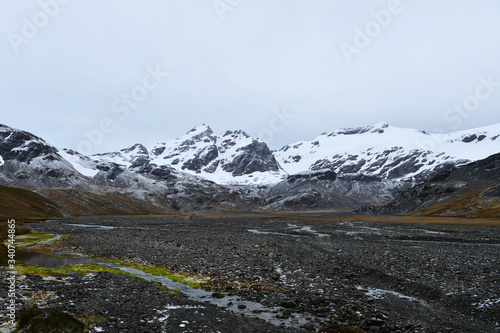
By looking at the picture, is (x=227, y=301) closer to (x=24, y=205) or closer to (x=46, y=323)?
(x=46, y=323)

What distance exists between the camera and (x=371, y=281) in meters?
22.0

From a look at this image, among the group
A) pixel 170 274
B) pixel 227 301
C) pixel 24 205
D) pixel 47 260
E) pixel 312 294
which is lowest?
pixel 312 294

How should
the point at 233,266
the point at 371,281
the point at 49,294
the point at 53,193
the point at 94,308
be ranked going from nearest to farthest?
1. the point at 94,308
2. the point at 49,294
3. the point at 371,281
4. the point at 233,266
5. the point at 53,193

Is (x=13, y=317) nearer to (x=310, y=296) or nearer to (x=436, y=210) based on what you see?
A: (x=310, y=296)

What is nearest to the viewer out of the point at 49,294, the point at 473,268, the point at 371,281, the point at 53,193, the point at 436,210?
the point at 49,294

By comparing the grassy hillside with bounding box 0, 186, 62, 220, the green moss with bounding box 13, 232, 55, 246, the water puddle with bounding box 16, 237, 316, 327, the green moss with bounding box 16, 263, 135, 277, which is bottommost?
the water puddle with bounding box 16, 237, 316, 327

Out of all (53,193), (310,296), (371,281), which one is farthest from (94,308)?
(53,193)

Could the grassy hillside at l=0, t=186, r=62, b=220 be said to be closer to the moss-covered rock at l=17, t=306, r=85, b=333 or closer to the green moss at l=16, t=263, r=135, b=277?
the green moss at l=16, t=263, r=135, b=277

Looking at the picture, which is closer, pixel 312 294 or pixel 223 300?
pixel 223 300

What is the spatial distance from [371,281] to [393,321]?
8.27 m

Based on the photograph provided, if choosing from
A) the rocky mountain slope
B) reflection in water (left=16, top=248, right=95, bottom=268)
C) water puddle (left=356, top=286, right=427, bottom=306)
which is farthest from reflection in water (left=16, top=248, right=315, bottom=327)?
the rocky mountain slope

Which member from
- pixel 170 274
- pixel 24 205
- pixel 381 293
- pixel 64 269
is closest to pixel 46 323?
pixel 170 274

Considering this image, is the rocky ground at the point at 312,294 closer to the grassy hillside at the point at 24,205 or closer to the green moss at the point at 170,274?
the green moss at the point at 170,274

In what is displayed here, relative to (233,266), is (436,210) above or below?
below
